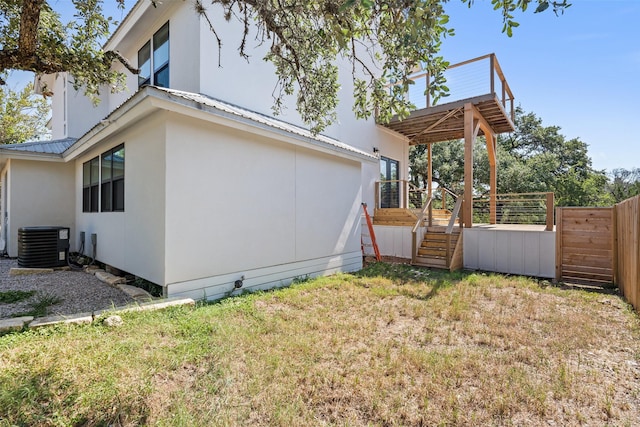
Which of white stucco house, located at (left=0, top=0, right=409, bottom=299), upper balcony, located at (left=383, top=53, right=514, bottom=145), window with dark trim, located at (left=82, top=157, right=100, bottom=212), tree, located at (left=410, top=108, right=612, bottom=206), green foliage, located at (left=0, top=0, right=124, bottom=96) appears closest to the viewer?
green foliage, located at (left=0, top=0, right=124, bottom=96)

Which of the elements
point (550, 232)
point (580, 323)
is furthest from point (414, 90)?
point (580, 323)

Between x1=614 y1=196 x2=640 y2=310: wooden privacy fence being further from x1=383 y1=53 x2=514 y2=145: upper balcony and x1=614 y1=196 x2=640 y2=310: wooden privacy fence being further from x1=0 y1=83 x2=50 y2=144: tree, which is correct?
x1=0 y1=83 x2=50 y2=144: tree

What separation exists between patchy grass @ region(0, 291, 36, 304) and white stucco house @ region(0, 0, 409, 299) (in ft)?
4.43

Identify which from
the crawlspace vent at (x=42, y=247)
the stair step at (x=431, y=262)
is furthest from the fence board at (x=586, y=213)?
the crawlspace vent at (x=42, y=247)

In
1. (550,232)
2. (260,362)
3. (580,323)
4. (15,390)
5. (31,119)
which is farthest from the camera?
(31,119)

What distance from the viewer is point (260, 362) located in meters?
2.92

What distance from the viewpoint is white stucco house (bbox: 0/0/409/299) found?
4.70 metres

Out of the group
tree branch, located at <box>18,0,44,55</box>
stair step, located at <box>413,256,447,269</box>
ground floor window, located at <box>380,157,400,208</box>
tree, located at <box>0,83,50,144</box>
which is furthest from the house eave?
tree, located at <box>0,83,50,144</box>

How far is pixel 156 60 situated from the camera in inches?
313

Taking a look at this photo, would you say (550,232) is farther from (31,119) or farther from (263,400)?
(31,119)

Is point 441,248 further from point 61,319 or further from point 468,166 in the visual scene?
point 61,319

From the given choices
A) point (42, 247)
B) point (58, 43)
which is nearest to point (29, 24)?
point (58, 43)

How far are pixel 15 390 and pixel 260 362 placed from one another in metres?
1.85

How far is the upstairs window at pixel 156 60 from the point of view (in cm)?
757
